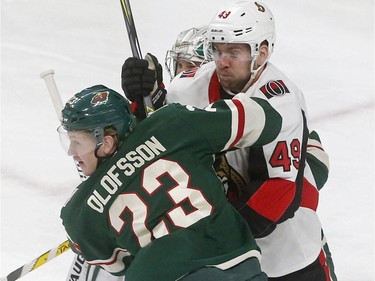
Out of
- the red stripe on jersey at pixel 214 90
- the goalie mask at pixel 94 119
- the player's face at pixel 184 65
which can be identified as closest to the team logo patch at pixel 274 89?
the red stripe on jersey at pixel 214 90

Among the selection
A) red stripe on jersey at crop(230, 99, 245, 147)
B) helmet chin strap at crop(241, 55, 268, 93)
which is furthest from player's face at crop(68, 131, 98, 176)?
helmet chin strap at crop(241, 55, 268, 93)

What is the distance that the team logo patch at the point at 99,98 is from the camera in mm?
2445

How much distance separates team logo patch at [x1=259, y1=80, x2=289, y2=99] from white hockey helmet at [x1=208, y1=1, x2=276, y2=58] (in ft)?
0.32

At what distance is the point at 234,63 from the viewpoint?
2.80 m

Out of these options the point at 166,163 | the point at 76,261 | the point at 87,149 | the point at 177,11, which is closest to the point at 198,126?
the point at 166,163

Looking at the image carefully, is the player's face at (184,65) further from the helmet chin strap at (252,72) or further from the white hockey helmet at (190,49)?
the helmet chin strap at (252,72)

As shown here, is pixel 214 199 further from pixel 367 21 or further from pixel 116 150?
pixel 367 21

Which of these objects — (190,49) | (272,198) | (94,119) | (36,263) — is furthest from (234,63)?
(36,263)

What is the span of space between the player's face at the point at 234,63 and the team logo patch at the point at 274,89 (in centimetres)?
8

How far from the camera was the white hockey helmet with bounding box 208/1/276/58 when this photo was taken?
2.79 meters

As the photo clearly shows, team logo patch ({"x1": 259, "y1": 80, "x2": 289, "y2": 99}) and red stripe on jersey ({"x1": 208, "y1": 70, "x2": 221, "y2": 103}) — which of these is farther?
red stripe on jersey ({"x1": 208, "y1": 70, "x2": 221, "y2": 103})

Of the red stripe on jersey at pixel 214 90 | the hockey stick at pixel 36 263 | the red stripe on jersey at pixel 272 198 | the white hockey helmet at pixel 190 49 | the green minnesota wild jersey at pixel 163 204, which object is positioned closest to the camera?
the green minnesota wild jersey at pixel 163 204

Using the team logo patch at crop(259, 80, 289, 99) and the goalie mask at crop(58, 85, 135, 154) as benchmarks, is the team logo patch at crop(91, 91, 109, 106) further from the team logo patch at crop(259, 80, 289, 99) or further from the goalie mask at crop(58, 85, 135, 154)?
the team logo patch at crop(259, 80, 289, 99)

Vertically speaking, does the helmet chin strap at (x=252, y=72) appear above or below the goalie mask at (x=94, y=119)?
below
